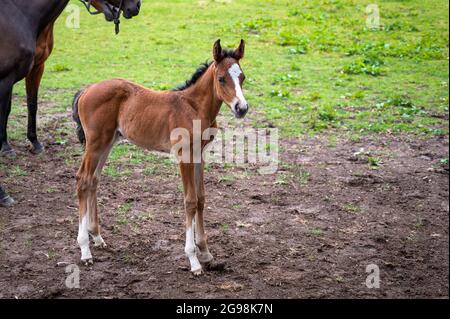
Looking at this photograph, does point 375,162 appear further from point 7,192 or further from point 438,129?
point 7,192

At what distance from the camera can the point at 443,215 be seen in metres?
6.80

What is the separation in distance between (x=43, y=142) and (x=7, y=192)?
1.79m

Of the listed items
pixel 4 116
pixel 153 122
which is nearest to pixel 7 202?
pixel 4 116

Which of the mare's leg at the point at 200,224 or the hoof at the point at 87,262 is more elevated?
the mare's leg at the point at 200,224

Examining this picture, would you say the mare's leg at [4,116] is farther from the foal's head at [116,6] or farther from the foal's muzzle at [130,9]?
the foal's muzzle at [130,9]

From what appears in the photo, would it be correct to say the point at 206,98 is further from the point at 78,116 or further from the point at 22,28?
the point at 22,28

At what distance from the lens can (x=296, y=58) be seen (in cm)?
1318

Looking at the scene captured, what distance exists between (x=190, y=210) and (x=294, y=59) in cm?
831

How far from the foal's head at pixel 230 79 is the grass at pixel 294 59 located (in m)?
2.89

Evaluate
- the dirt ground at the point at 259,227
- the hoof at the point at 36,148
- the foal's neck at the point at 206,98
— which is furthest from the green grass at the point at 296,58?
the foal's neck at the point at 206,98

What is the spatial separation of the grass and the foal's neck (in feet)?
8.34

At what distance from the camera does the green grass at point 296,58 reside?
33.1ft

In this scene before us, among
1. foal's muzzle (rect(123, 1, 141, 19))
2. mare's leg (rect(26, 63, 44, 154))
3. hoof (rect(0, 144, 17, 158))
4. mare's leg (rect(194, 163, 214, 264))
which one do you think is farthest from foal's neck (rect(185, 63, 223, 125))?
hoof (rect(0, 144, 17, 158))
